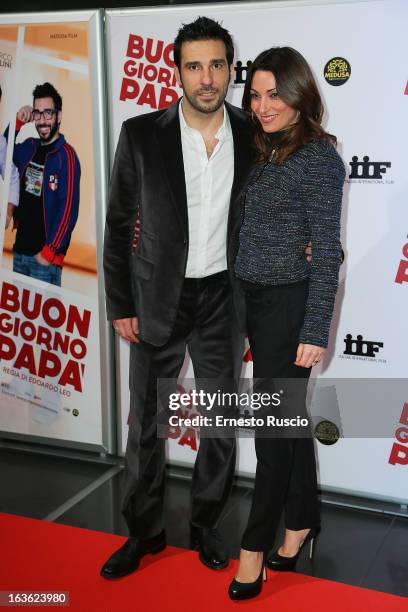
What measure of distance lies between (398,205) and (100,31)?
4.97 feet

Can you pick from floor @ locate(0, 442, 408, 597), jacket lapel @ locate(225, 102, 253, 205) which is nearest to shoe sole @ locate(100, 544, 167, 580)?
floor @ locate(0, 442, 408, 597)

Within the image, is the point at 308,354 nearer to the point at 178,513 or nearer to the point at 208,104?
the point at 208,104

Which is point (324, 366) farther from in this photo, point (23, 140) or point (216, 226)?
point (23, 140)

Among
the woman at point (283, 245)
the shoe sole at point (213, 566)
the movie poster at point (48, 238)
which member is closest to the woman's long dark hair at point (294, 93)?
the woman at point (283, 245)

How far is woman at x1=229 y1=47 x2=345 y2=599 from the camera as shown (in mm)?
2205

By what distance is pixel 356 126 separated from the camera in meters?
2.95

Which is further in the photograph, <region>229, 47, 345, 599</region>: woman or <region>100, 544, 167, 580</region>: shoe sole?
<region>100, 544, 167, 580</region>: shoe sole

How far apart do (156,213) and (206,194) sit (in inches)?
7.1

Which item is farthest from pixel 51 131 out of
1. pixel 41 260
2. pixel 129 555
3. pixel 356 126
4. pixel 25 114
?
pixel 129 555

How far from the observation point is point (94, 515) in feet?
10.1

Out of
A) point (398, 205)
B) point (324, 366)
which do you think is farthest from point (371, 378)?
point (398, 205)

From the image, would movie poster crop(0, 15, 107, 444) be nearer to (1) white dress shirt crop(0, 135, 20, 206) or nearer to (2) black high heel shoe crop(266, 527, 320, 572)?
(1) white dress shirt crop(0, 135, 20, 206)

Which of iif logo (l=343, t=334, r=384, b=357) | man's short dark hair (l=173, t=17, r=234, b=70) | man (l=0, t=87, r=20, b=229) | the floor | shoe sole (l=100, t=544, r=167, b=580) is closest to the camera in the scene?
man's short dark hair (l=173, t=17, r=234, b=70)

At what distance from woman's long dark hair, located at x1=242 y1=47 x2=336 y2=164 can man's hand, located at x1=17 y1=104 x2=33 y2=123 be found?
148 centimetres
